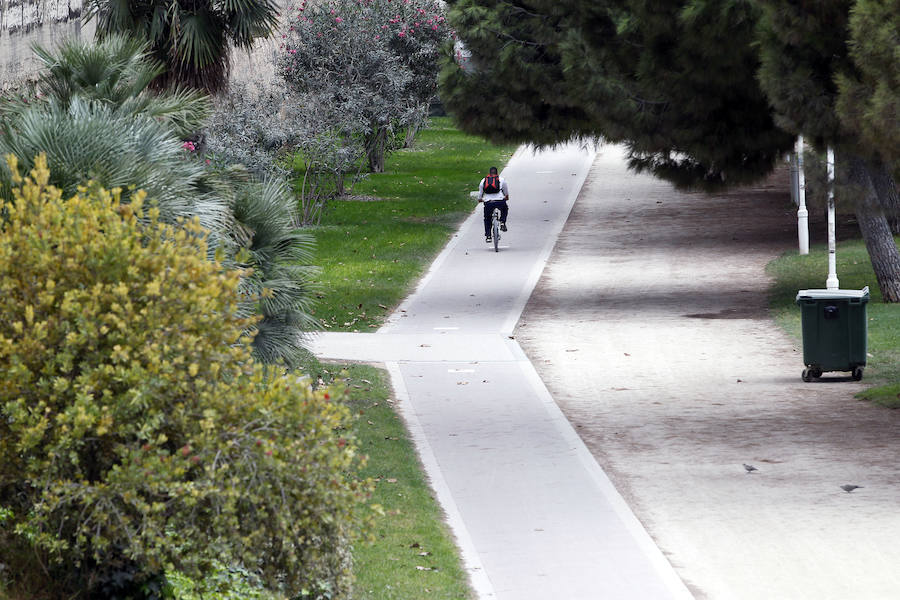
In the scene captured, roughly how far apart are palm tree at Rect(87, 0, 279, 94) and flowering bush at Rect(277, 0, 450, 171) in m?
13.4

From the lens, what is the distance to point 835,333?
14203mm

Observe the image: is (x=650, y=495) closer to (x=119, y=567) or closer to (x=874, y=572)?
(x=874, y=572)

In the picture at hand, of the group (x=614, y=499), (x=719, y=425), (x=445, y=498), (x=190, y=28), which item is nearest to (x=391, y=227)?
(x=190, y=28)

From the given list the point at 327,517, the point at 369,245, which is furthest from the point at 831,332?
the point at 369,245

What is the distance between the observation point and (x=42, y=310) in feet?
19.1

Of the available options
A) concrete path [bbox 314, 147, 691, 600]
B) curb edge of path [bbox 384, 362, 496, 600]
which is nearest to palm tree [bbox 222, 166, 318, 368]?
curb edge of path [bbox 384, 362, 496, 600]

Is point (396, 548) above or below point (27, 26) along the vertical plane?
below

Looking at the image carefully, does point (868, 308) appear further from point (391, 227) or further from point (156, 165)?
point (156, 165)

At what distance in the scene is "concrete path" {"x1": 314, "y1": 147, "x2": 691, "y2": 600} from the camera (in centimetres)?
764

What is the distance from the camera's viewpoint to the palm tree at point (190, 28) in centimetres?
1686

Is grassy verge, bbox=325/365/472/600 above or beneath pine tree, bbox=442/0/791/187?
beneath

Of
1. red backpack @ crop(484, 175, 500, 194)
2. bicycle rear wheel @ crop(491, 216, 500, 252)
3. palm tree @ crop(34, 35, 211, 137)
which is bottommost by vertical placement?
bicycle rear wheel @ crop(491, 216, 500, 252)

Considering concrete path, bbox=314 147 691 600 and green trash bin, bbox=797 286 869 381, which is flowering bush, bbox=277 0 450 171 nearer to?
concrete path, bbox=314 147 691 600

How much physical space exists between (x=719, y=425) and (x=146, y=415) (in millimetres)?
7654
